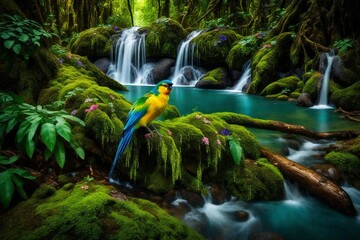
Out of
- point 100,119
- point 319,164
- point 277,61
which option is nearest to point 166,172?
point 100,119

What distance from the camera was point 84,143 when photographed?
3.13m

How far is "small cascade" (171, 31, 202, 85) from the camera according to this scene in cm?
1589

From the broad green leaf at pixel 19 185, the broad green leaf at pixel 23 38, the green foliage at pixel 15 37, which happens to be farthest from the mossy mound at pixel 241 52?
the broad green leaf at pixel 19 185

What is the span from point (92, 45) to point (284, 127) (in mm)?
15158

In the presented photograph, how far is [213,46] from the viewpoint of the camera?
1536 cm

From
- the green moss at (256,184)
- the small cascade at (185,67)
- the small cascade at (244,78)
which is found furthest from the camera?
the small cascade at (185,67)

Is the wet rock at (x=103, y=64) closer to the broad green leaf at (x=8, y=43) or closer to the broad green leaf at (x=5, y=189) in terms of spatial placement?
the broad green leaf at (x=8, y=43)

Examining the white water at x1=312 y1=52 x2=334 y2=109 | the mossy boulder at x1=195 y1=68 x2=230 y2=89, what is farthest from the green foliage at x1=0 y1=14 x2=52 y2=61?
the mossy boulder at x1=195 y1=68 x2=230 y2=89

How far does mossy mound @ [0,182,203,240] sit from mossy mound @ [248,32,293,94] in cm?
1035

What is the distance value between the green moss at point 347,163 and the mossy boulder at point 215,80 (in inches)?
399

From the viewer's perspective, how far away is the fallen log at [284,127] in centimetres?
512

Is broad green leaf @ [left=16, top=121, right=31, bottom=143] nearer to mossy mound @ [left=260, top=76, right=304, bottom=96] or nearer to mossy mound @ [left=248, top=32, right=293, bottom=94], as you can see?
mossy mound @ [left=260, top=76, right=304, bottom=96]

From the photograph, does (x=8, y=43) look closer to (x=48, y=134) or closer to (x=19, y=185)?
(x=48, y=134)

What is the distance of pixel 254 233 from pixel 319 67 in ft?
29.5
